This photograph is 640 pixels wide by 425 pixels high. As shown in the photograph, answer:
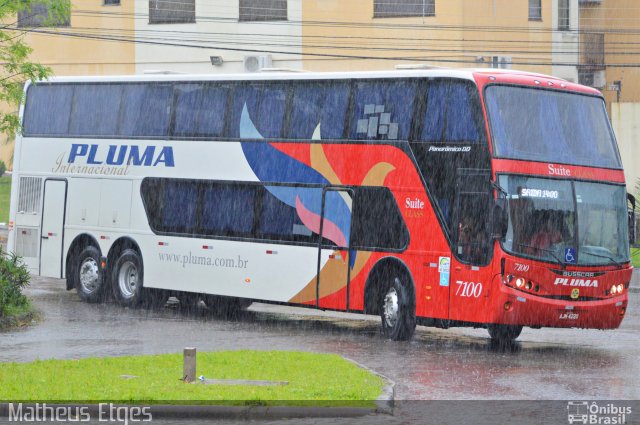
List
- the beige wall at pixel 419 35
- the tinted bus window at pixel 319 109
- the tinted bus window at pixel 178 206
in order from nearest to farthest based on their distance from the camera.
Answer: the tinted bus window at pixel 319 109
the tinted bus window at pixel 178 206
the beige wall at pixel 419 35

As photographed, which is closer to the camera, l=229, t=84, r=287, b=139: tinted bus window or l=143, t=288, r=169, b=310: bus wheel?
l=229, t=84, r=287, b=139: tinted bus window

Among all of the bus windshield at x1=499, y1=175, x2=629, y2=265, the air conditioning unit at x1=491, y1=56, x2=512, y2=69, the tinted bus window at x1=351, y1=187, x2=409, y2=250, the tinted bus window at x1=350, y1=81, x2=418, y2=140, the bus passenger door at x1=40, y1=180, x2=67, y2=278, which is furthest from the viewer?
the air conditioning unit at x1=491, y1=56, x2=512, y2=69

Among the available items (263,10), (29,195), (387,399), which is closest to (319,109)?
(29,195)

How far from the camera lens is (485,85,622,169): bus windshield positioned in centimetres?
1916

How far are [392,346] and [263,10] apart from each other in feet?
103

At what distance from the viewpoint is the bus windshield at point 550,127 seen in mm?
19156

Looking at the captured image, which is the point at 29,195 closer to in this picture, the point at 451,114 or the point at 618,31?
the point at 451,114

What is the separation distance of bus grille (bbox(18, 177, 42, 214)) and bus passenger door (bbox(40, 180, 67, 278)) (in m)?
0.24

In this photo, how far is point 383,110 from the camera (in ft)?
68.4

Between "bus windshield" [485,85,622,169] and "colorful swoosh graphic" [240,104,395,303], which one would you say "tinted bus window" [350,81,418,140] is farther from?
"bus windshield" [485,85,622,169]

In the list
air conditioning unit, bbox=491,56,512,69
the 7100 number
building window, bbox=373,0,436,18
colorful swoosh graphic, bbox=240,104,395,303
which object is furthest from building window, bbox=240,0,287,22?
the 7100 number

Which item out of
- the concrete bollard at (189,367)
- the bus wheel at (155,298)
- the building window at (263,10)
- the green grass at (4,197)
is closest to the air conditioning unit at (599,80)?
the building window at (263,10)

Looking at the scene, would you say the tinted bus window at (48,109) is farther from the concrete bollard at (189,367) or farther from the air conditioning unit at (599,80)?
the air conditioning unit at (599,80)

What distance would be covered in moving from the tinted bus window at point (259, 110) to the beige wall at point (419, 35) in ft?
78.6
